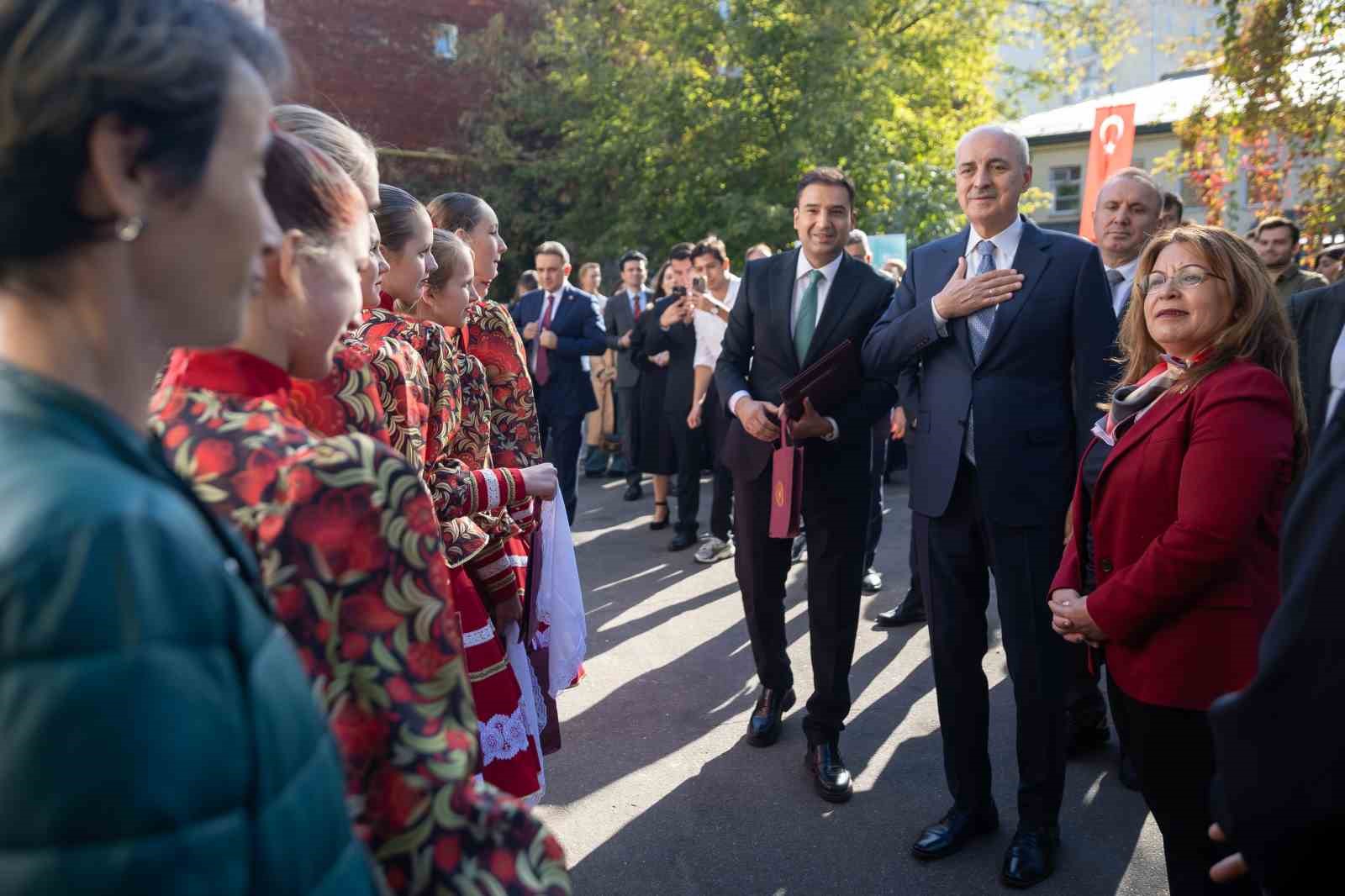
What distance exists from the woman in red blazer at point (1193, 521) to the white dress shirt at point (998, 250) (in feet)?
2.74

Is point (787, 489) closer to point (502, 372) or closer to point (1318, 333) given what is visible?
point (502, 372)

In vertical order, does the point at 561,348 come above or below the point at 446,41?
below

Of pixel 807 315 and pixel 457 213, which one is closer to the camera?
pixel 457 213

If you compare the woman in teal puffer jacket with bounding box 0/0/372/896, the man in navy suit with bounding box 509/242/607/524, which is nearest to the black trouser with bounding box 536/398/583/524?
the man in navy suit with bounding box 509/242/607/524

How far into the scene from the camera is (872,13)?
20500 millimetres

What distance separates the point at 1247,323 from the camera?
2.53 metres

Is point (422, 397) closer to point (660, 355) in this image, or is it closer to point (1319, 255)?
point (660, 355)

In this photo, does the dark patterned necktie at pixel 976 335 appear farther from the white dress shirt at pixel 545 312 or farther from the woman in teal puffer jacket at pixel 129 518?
the white dress shirt at pixel 545 312

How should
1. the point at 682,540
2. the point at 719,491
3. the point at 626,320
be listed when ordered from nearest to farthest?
the point at 719,491, the point at 682,540, the point at 626,320

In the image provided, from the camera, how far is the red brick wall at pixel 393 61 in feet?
73.8

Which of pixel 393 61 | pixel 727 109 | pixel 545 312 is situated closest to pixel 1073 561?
pixel 545 312

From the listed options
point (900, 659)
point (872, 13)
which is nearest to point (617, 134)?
point (872, 13)

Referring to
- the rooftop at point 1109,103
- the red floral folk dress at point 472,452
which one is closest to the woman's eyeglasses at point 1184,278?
the red floral folk dress at point 472,452

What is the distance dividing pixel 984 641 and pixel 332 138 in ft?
8.55
